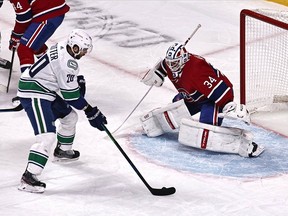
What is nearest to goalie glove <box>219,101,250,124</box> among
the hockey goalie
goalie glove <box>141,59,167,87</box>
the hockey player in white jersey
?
the hockey goalie

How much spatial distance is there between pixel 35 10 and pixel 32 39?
171 mm

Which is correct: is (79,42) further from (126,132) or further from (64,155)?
(126,132)

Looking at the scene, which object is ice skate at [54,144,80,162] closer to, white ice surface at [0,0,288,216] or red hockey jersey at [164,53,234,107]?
white ice surface at [0,0,288,216]

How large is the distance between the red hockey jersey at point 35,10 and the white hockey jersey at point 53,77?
1.01 meters

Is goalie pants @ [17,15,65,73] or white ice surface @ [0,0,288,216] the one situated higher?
goalie pants @ [17,15,65,73]

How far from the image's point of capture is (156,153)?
524cm

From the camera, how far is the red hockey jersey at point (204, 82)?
16.9 feet

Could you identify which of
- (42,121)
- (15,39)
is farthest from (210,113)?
(15,39)

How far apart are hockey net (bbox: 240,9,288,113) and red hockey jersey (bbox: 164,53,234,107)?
0.58 metres

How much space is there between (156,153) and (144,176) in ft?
0.97

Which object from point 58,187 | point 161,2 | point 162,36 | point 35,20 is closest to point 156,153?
point 58,187

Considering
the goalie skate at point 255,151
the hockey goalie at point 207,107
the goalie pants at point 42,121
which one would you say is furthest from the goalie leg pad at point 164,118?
the goalie pants at point 42,121

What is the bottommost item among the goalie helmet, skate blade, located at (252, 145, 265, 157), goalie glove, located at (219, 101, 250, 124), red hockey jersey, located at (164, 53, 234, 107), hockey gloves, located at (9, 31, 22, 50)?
hockey gloves, located at (9, 31, 22, 50)

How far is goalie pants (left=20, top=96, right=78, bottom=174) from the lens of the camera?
15.6 ft
